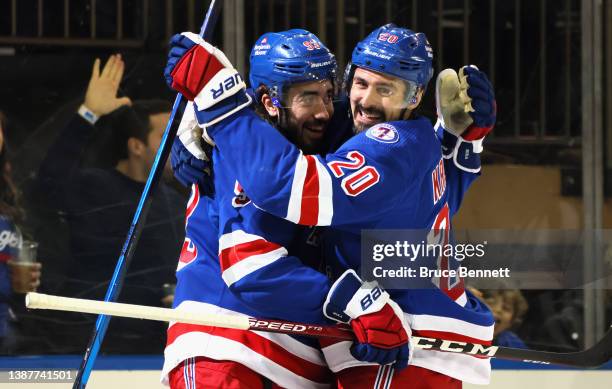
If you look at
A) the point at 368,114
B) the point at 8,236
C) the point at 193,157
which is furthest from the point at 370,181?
the point at 8,236

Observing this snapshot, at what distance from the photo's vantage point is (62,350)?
14.5ft

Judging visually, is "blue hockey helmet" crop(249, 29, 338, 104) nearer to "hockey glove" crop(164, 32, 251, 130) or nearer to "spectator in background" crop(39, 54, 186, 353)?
"hockey glove" crop(164, 32, 251, 130)

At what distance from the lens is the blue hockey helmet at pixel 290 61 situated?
8.78 feet

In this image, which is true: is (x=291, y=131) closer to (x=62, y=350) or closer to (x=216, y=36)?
(x=216, y=36)

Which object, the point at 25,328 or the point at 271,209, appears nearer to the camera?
the point at 271,209

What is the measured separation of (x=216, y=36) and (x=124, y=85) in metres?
0.35

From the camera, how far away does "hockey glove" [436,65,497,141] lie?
9.54 ft

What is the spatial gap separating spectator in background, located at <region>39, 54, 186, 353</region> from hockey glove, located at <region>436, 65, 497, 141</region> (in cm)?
161

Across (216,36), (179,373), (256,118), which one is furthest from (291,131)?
(216,36)

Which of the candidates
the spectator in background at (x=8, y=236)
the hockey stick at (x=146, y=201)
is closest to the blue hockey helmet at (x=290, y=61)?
the hockey stick at (x=146, y=201)

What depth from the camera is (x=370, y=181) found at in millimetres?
2551

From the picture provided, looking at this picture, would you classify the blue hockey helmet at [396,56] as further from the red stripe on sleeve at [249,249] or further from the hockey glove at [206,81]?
the red stripe on sleeve at [249,249]

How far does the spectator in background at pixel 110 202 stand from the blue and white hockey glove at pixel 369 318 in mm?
1879

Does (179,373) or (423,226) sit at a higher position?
(423,226)
